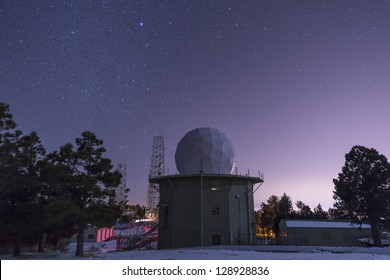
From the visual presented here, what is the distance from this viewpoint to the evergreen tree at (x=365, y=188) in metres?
26.3

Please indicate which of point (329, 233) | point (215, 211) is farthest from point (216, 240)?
point (329, 233)

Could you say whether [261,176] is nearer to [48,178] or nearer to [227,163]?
[227,163]

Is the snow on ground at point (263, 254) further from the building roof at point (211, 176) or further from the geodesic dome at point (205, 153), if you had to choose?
the geodesic dome at point (205, 153)

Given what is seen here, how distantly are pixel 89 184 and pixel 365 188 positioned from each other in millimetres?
23319

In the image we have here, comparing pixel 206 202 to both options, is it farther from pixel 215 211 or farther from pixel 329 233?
pixel 329 233

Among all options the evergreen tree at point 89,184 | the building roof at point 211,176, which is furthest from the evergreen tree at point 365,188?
the evergreen tree at point 89,184

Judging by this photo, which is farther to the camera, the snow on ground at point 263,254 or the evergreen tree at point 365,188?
the evergreen tree at point 365,188

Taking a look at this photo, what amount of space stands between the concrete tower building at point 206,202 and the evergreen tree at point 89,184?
8.06 meters

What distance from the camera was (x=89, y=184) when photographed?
17.9 m

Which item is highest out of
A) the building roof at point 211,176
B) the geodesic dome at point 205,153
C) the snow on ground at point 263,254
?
the geodesic dome at point 205,153

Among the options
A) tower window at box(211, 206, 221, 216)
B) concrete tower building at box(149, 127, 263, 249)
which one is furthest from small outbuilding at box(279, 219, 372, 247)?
tower window at box(211, 206, 221, 216)

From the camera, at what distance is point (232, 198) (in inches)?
1048

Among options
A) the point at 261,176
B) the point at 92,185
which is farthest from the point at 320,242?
the point at 92,185
